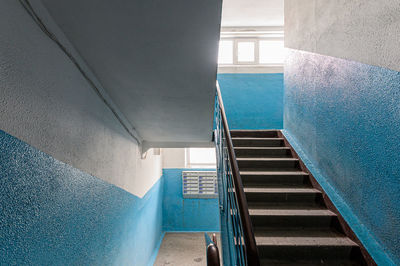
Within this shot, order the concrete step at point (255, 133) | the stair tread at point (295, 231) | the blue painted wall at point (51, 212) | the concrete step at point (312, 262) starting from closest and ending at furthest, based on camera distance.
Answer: the blue painted wall at point (51, 212)
the concrete step at point (312, 262)
the stair tread at point (295, 231)
the concrete step at point (255, 133)

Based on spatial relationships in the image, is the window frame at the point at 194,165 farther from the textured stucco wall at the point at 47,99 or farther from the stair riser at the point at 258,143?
the textured stucco wall at the point at 47,99

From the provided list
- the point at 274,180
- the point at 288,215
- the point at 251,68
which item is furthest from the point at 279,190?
the point at 251,68

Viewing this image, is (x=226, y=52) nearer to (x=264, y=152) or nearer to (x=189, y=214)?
(x=264, y=152)

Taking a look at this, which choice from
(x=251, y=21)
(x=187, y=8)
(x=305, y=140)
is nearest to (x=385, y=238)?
(x=305, y=140)

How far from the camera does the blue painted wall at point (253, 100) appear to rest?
18.1 feet

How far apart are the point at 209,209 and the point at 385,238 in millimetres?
5615

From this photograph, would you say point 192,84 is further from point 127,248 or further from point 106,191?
point 127,248

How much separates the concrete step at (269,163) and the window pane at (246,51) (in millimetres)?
3436

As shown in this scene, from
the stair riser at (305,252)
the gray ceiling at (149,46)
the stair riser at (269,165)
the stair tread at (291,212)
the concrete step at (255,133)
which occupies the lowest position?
the stair riser at (305,252)

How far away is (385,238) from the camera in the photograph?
1.93 m

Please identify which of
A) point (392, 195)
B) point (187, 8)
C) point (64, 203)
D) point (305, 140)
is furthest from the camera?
point (305, 140)

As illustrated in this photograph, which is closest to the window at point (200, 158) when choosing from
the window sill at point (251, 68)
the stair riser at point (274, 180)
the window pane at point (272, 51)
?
the window sill at point (251, 68)

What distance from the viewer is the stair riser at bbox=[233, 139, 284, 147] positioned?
3898 millimetres

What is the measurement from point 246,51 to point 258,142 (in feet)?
10.0
